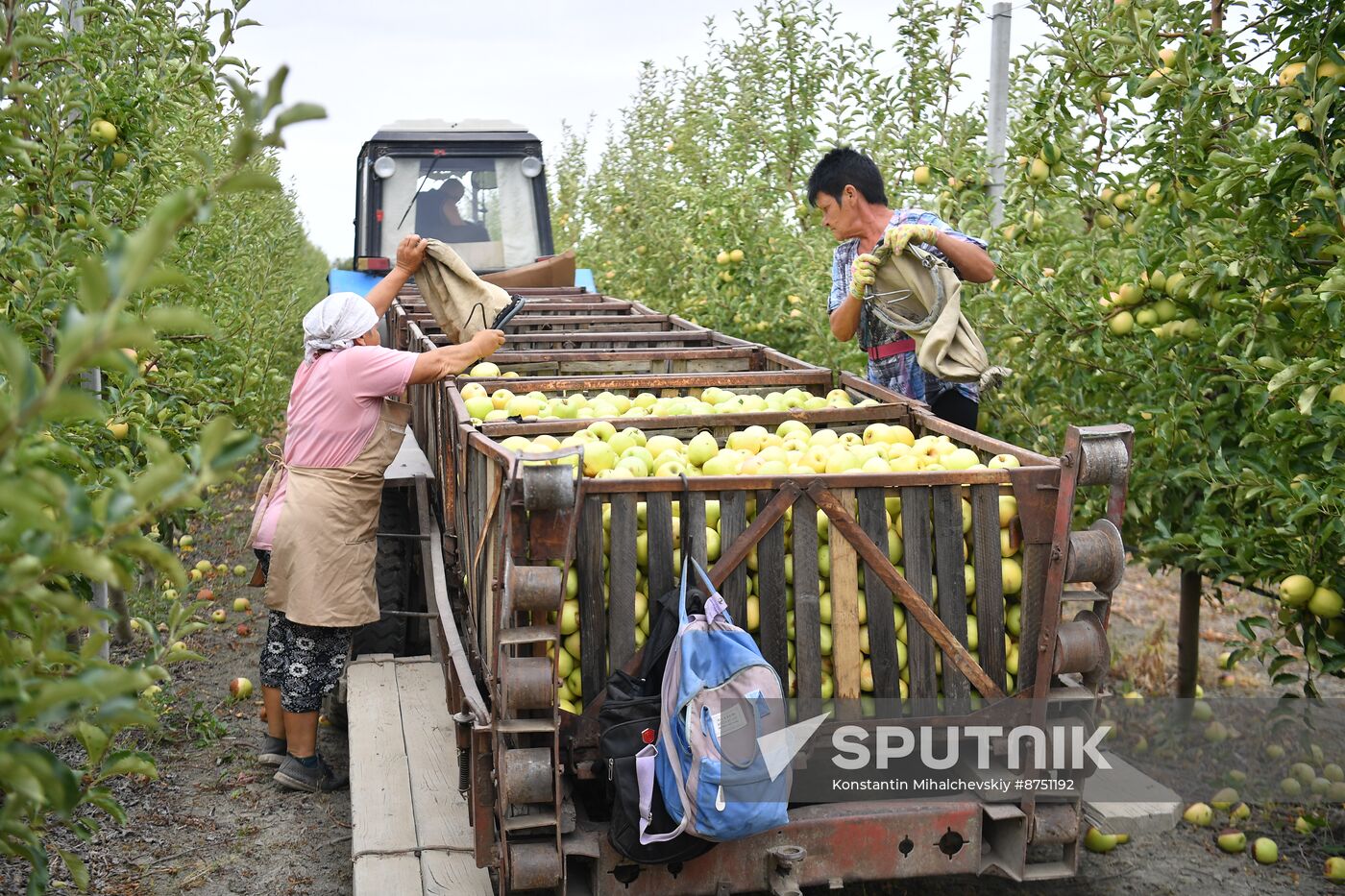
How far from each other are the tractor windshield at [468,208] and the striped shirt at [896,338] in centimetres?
525

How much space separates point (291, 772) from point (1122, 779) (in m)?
3.01

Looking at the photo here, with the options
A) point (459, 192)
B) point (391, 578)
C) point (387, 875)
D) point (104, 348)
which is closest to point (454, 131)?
point (459, 192)

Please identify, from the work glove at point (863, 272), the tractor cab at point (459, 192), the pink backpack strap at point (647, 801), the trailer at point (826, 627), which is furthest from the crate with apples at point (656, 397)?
the tractor cab at point (459, 192)

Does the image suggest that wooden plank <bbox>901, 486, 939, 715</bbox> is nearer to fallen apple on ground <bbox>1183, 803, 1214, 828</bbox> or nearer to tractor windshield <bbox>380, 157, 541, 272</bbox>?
fallen apple on ground <bbox>1183, 803, 1214, 828</bbox>

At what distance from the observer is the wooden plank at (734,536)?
2.93 m

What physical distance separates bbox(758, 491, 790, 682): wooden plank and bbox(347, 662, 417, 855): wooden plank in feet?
4.01

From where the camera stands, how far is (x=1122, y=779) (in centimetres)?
337

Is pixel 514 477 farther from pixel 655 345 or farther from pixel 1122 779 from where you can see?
pixel 655 345

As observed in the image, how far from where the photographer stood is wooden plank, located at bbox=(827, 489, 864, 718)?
2.97 metres

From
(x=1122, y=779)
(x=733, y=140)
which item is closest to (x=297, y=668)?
(x=1122, y=779)

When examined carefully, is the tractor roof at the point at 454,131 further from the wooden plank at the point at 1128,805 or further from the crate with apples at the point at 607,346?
the wooden plank at the point at 1128,805

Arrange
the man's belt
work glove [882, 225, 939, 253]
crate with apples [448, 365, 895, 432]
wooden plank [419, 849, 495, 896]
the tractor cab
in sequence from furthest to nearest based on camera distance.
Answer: the tractor cab → the man's belt → work glove [882, 225, 939, 253] → crate with apples [448, 365, 895, 432] → wooden plank [419, 849, 495, 896]

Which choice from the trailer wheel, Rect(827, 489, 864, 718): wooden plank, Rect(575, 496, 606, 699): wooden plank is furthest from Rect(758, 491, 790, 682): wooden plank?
the trailer wheel

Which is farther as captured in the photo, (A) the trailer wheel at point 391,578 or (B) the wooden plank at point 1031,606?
(A) the trailer wheel at point 391,578
